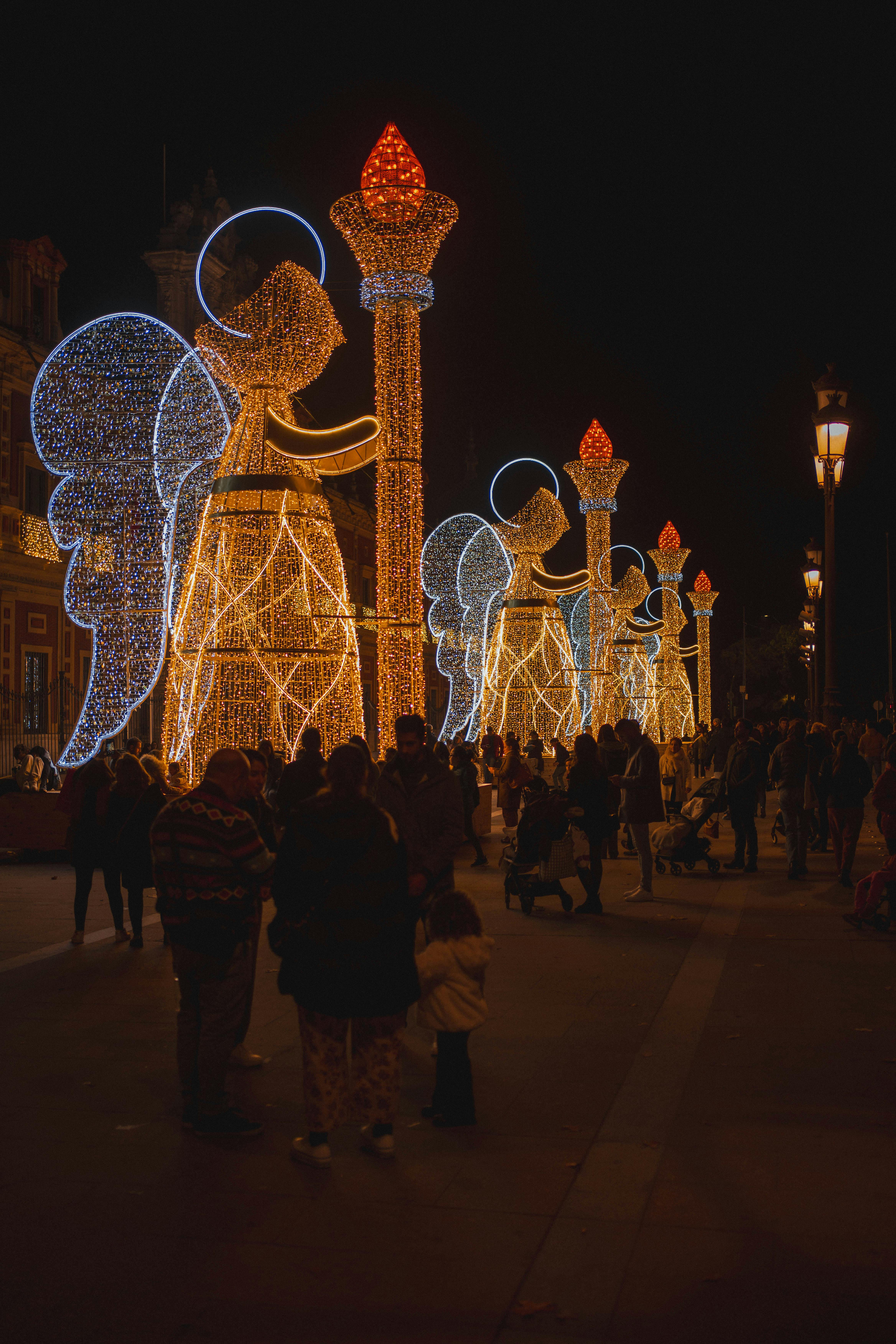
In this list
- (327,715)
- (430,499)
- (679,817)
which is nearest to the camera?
(679,817)

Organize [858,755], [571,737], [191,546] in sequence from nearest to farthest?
[858,755] < [191,546] < [571,737]

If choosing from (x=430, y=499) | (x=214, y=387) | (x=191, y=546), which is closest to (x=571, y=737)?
(x=191, y=546)

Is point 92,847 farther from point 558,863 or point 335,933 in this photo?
point 335,933

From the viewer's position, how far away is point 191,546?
1817 centimetres

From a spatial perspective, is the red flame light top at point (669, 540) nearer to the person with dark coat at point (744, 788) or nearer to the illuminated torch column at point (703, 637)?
the illuminated torch column at point (703, 637)

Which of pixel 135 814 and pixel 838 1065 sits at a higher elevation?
pixel 135 814

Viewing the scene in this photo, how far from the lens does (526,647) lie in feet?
101

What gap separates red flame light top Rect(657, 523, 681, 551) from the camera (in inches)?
1780

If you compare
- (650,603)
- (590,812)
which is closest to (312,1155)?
(590,812)

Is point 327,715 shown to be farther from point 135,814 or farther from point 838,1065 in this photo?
point 838,1065

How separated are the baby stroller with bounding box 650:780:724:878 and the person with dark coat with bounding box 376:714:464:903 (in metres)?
7.30

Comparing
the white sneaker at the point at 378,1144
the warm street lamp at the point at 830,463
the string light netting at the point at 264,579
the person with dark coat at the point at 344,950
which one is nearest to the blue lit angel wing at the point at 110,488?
the string light netting at the point at 264,579

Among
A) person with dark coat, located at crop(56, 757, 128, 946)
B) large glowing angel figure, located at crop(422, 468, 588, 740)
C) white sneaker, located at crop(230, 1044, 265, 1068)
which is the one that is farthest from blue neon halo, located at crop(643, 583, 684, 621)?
white sneaker, located at crop(230, 1044, 265, 1068)

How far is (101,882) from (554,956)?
243 inches
